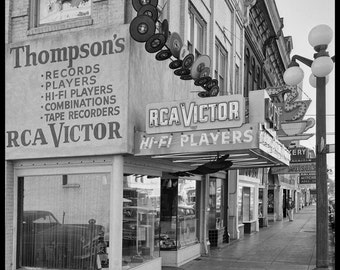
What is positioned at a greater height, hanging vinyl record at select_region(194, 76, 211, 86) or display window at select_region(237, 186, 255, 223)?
hanging vinyl record at select_region(194, 76, 211, 86)

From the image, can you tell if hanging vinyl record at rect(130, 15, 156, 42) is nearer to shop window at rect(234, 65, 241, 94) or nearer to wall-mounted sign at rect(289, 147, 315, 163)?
shop window at rect(234, 65, 241, 94)

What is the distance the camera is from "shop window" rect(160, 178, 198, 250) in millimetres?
11734

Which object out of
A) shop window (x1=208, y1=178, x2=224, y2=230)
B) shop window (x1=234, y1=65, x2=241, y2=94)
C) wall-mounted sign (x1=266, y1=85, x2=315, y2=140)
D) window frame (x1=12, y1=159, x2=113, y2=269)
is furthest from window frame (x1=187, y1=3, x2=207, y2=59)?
window frame (x1=12, y1=159, x2=113, y2=269)

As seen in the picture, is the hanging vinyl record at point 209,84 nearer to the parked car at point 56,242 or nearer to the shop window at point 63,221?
the shop window at point 63,221

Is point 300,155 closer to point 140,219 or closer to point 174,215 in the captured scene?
point 174,215

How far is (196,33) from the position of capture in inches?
507

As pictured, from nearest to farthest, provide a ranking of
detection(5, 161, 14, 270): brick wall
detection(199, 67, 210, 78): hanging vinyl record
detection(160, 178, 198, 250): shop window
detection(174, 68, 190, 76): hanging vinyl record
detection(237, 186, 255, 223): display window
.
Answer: detection(5, 161, 14, 270): brick wall
detection(174, 68, 190, 76): hanging vinyl record
detection(199, 67, 210, 78): hanging vinyl record
detection(160, 178, 198, 250): shop window
detection(237, 186, 255, 223): display window

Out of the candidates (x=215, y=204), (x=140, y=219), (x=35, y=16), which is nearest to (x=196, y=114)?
(x=140, y=219)

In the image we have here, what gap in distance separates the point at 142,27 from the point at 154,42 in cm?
37

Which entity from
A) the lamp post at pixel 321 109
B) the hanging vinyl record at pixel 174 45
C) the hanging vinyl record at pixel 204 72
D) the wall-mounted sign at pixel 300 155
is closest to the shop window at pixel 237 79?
the wall-mounted sign at pixel 300 155

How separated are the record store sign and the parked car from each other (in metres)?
2.28

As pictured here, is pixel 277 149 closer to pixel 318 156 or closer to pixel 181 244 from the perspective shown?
pixel 318 156

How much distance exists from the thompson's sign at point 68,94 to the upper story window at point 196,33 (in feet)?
13.0

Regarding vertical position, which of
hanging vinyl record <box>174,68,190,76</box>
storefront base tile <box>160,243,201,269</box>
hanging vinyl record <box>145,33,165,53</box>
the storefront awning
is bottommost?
storefront base tile <box>160,243,201,269</box>
